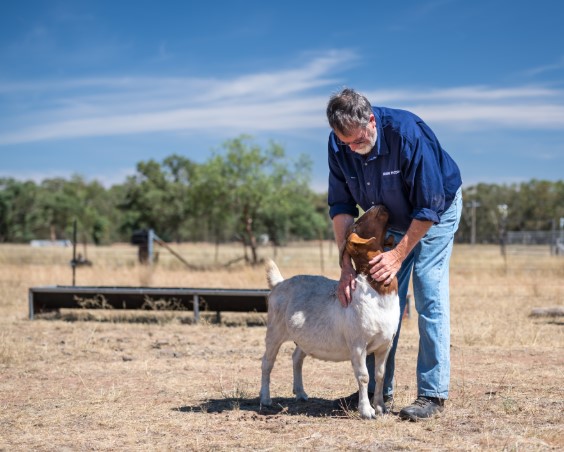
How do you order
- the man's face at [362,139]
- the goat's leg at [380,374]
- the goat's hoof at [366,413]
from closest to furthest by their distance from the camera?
the man's face at [362,139] → the goat's hoof at [366,413] → the goat's leg at [380,374]

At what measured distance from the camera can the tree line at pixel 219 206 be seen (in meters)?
28.2

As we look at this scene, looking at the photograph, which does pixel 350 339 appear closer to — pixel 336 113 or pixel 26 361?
pixel 336 113

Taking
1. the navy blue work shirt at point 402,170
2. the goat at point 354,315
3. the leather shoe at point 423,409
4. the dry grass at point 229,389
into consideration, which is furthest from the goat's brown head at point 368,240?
the dry grass at point 229,389

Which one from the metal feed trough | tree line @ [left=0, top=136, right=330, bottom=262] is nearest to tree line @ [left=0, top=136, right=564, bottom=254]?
tree line @ [left=0, top=136, right=330, bottom=262]

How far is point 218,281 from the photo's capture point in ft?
58.4

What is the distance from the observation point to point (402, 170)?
490 centimetres

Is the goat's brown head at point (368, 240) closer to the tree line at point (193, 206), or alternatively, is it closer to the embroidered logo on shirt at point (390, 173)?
the embroidered logo on shirt at point (390, 173)

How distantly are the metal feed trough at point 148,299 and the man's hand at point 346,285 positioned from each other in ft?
20.1

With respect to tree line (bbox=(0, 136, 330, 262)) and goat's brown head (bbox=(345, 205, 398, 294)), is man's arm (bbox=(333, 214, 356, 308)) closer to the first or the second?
goat's brown head (bbox=(345, 205, 398, 294))

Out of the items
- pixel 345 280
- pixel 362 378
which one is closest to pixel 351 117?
pixel 345 280

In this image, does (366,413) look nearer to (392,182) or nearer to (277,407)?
(277,407)

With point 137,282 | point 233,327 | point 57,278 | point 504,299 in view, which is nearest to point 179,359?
point 233,327

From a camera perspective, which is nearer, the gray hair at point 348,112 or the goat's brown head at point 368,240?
the gray hair at point 348,112

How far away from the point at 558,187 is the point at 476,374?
7890 cm
